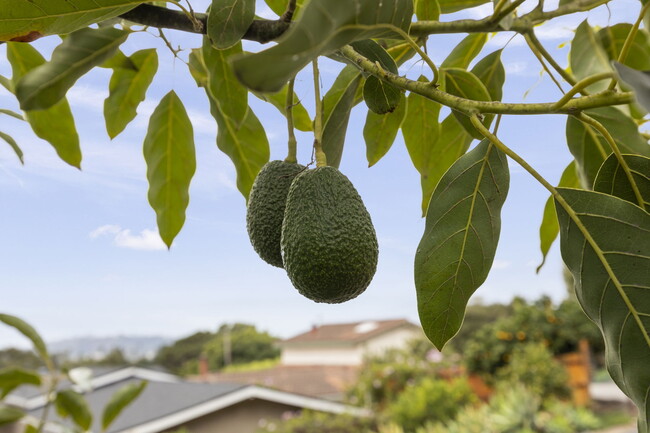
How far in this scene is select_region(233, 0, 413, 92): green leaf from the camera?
14.3 inches

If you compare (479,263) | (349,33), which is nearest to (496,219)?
(479,263)

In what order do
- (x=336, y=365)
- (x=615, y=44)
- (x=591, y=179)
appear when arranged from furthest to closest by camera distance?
(x=336, y=365) → (x=615, y=44) → (x=591, y=179)

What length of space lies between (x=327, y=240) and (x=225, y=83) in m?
0.36

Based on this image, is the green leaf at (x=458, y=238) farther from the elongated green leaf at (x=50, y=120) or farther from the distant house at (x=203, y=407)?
the distant house at (x=203, y=407)

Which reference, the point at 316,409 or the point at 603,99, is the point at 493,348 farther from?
the point at 603,99

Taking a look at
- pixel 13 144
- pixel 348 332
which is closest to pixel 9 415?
pixel 13 144

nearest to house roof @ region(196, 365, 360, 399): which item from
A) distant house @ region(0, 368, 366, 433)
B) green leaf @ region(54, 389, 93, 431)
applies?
distant house @ region(0, 368, 366, 433)

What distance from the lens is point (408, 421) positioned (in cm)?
1185

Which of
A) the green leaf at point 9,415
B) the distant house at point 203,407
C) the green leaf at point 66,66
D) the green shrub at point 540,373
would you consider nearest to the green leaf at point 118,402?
the green leaf at point 9,415

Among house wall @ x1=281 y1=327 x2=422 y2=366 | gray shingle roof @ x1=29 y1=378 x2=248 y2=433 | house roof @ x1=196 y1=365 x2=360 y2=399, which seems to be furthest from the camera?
house wall @ x1=281 y1=327 x2=422 y2=366

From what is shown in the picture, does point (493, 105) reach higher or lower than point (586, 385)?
higher

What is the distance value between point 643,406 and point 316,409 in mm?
13206

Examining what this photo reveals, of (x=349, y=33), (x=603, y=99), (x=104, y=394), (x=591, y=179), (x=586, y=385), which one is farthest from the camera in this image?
(x=104, y=394)

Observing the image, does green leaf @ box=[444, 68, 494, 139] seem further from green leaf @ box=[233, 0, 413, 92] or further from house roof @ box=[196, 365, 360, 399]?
house roof @ box=[196, 365, 360, 399]
